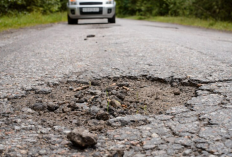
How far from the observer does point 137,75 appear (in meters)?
2.74

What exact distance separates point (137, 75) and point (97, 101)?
0.80 meters

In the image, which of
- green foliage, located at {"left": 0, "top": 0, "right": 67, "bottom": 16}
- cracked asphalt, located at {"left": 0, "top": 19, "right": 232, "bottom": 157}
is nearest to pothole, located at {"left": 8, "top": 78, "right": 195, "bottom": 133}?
cracked asphalt, located at {"left": 0, "top": 19, "right": 232, "bottom": 157}

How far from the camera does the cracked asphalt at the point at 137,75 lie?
139 cm

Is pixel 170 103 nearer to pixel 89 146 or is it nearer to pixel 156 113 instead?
pixel 156 113

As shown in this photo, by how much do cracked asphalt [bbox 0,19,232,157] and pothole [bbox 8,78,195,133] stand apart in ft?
0.30

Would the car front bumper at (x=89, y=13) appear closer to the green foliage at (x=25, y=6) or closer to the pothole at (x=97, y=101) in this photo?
the green foliage at (x=25, y=6)

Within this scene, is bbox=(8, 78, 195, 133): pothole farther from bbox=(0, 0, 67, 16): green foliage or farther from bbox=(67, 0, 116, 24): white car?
bbox=(0, 0, 67, 16): green foliage

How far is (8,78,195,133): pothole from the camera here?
1765 mm

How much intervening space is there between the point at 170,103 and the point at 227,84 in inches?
27.3

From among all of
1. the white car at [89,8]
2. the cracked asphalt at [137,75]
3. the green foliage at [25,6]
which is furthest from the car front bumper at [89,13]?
the cracked asphalt at [137,75]

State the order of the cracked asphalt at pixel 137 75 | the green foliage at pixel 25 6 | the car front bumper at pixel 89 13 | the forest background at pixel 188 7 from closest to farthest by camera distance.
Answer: the cracked asphalt at pixel 137 75, the car front bumper at pixel 89 13, the forest background at pixel 188 7, the green foliage at pixel 25 6

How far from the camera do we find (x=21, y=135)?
5.02 ft

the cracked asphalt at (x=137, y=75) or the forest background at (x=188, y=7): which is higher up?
the forest background at (x=188, y=7)

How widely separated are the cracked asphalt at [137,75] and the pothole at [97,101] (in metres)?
0.09
